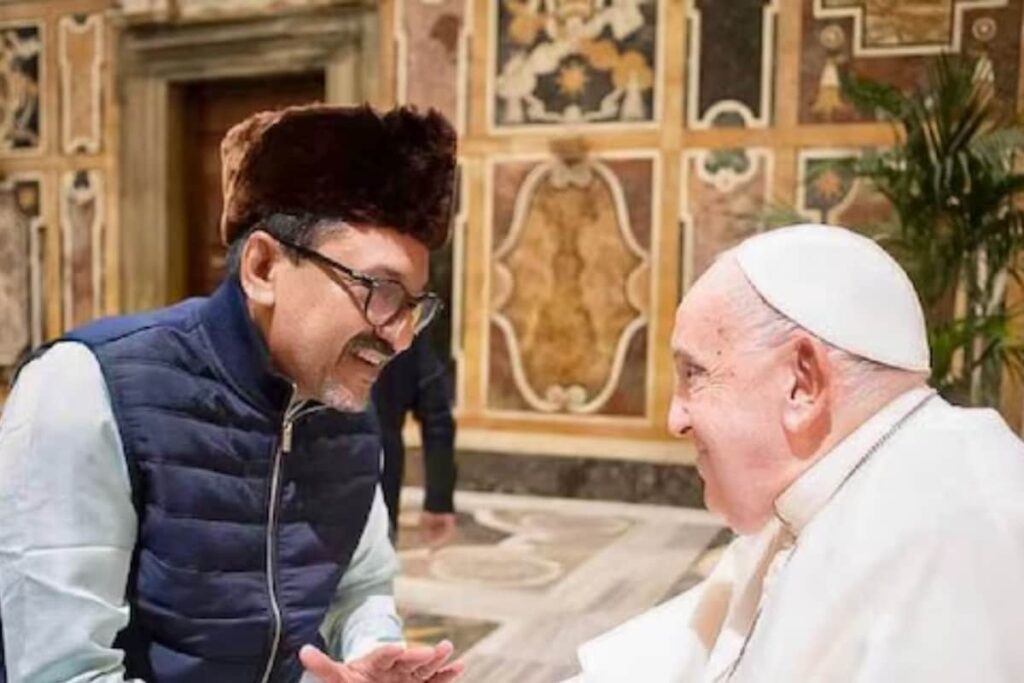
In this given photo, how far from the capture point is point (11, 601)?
1282mm

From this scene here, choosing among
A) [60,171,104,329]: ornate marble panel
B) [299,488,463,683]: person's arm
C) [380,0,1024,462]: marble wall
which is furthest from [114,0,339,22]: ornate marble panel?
[299,488,463,683]: person's arm

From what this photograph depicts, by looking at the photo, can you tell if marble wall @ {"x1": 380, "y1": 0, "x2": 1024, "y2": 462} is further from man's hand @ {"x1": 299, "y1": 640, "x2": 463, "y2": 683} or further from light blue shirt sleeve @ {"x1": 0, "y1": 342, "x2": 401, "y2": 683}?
light blue shirt sleeve @ {"x1": 0, "y1": 342, "x2": 401, "y2": 683}

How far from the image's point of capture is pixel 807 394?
3.28 ft

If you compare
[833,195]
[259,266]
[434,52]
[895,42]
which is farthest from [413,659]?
[434,52]

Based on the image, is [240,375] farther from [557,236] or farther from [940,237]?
[557,236]

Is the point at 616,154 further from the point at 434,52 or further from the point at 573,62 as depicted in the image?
the point at 434,52

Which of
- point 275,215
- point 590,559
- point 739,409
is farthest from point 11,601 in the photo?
point 590,559

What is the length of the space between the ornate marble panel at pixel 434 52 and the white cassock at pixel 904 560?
5001mm

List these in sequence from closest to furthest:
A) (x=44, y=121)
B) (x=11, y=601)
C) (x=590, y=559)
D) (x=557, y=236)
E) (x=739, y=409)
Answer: (x=739, y=409) < (x=11, y=601) < (x=590, y=559) < (x=557, y=236) < (x=44, y=121)

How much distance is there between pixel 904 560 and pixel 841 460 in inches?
4.4

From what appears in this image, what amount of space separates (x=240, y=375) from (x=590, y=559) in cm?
319

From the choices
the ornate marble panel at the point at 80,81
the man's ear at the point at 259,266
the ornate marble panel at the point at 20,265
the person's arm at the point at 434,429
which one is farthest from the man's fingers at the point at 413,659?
the ornate marble panel at the point at 20,265

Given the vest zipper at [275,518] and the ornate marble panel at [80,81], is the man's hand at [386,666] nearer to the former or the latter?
A: the vest zipper at [275,518]

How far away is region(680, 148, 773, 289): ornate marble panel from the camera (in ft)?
17.7
